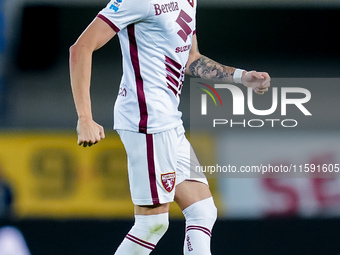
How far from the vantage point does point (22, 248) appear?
13.2 feet

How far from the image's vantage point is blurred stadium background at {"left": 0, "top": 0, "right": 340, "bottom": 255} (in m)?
4.09

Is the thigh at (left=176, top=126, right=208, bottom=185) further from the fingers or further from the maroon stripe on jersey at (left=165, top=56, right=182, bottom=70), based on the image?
the fingers

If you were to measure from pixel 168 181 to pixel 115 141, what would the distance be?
162cm

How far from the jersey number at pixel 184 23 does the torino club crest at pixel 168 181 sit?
1.73ft

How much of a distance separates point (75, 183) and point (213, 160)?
0.85 meters

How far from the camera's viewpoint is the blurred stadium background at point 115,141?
4086 millimetres

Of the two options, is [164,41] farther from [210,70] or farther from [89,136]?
[89,136]

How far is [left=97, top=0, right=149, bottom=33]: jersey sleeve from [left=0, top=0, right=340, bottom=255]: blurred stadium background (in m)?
1.76

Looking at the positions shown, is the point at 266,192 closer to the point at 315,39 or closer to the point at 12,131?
the point at 315,39

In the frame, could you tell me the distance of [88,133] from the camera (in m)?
2.25

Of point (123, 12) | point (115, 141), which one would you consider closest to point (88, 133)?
point (123, 12)

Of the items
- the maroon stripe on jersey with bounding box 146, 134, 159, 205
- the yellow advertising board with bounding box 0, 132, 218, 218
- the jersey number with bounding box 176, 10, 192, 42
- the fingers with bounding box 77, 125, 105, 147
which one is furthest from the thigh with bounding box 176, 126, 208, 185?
the yellow advertising board with bounding box 0, 132, 218, 218

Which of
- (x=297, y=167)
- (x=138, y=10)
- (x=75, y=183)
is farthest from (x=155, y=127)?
(x=297, y=167)

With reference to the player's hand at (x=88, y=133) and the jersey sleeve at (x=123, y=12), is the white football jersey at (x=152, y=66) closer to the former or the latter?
the jersey sleeve at (x=123, y=12)
